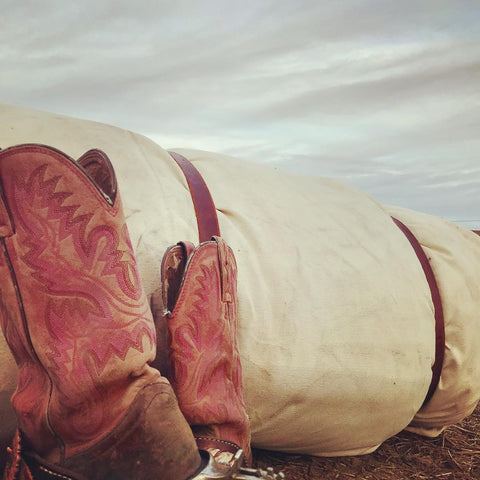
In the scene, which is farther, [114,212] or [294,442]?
[294,442]

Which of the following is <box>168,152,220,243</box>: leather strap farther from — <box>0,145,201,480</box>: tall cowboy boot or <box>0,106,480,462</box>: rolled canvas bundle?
<box>0,145,201,480</box>: tall cowboy boot

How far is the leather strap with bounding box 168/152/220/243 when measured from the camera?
5.70ft

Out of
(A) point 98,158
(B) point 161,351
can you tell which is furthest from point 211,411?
(A) point 98,158

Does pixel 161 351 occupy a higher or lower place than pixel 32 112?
lower

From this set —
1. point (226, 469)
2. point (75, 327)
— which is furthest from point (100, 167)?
point (226, 469)

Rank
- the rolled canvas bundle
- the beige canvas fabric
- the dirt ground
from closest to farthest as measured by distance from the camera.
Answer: the rolled canvas bundle < the dirt ground < the beige canvas fabric

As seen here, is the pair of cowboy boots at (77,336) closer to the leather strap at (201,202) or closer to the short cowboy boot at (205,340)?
the short cowboy boot at (205,340)

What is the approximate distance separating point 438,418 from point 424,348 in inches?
15.4

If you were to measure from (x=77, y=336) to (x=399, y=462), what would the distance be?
4.48ft

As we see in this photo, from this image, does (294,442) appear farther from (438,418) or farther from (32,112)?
(32,112)

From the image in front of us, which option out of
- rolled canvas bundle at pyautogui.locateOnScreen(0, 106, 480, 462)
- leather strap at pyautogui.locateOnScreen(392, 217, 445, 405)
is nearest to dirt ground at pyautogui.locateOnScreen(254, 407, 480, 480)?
rolled canvas bundle at pyautogui.locateOnScreen(0, 106, 480, 462)

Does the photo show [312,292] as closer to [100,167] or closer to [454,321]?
[454,321]

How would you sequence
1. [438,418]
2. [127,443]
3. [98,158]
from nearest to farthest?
[127,443] → [98,158] → [438,418]

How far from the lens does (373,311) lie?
6.20ft
